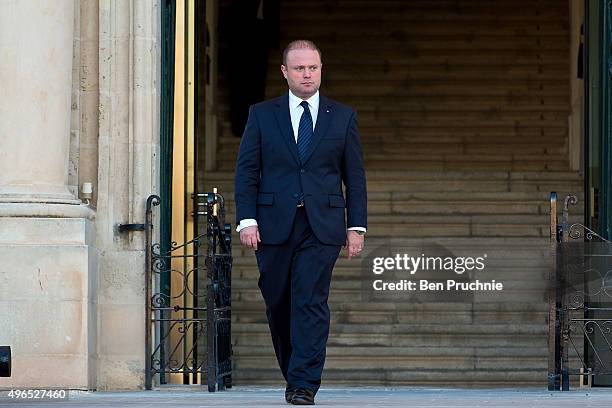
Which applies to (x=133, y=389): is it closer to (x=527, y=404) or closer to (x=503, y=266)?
(x=527, y=404)

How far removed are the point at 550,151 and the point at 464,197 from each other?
7.44 ft

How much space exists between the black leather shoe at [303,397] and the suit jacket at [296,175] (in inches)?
30.3

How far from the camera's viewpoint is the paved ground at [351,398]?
32.3ft

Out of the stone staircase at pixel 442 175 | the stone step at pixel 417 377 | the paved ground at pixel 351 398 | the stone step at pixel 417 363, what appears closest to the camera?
the paved ground at pixel 351 398

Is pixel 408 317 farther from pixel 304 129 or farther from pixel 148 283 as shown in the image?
pixel 304 129

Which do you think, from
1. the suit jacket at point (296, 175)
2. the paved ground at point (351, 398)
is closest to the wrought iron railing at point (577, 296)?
the paved ground at point (351, 398)

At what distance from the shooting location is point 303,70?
9.32 m

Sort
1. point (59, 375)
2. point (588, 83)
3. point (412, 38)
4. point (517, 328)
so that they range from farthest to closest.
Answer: point (412, 38) → point (517, 328) → point (588, 83) → point (59, 375)

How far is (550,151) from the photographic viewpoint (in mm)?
19625

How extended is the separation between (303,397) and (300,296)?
1.71ft

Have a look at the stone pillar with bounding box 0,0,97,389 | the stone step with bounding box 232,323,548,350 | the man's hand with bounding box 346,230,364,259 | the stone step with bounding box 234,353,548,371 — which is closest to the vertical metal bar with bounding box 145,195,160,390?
the stone pillar with bounding box 0,0,97,389

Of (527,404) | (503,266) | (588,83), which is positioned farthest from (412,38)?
(527,404)

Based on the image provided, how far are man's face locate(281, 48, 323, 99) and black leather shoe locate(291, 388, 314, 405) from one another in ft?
5.03

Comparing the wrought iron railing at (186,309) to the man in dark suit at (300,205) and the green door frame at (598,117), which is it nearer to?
the man in dark suit at (300,205)
